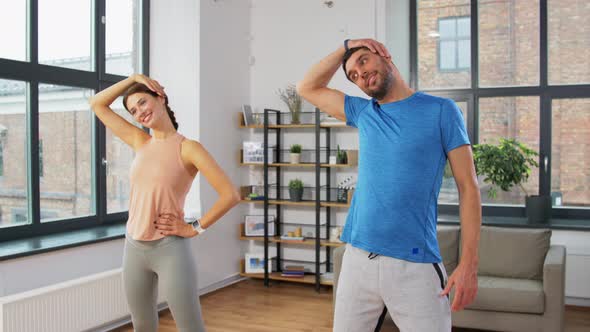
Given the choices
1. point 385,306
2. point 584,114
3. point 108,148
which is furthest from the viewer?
point 584,114

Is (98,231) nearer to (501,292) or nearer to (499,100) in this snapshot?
(501,292)

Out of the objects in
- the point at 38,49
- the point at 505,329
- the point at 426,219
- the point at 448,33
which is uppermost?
the point at 448,33

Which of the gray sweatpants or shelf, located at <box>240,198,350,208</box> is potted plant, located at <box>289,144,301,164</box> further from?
the gray sweatpants

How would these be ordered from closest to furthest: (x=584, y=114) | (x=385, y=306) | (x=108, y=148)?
(x=385, y=306) → (x=108, y=148) → (x=584, y=114)

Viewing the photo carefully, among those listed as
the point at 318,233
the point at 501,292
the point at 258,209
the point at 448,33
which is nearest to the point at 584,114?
the point at 448,33

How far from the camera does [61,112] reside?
444cm

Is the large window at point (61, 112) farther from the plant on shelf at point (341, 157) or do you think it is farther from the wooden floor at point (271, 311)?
the plant on shelf at point (341, 157)

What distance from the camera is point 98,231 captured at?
14.7 feet

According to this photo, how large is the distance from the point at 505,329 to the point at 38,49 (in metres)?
3.83

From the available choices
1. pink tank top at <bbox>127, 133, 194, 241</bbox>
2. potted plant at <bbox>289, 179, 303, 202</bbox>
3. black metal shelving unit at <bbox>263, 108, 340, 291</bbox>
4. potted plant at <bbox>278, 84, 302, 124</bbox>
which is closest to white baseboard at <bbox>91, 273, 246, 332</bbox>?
black metal shelving unit at <bbox>263, 108, 340, 291</bbox>

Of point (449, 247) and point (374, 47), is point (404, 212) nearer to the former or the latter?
point (374, 47)

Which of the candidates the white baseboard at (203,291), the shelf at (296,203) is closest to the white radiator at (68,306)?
the white baseboard at (203,291)

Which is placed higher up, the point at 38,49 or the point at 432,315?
the point at 38,49

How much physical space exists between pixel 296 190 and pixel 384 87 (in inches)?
153
